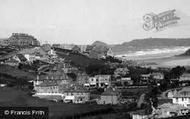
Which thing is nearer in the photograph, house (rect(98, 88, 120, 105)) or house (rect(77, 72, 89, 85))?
house (rect(98, 88, 120, 105))

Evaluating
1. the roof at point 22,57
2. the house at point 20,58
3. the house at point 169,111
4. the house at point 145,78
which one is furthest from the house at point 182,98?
the roof at point 22,57

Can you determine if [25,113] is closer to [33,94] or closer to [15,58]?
[33,94]

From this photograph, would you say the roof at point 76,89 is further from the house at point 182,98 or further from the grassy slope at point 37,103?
the house at point 182,98

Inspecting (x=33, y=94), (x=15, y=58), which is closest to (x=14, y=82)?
(x=33, y=94)

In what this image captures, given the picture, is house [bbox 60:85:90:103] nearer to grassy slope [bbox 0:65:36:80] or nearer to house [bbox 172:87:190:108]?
grassy slope [bbox 0:65:36:80]

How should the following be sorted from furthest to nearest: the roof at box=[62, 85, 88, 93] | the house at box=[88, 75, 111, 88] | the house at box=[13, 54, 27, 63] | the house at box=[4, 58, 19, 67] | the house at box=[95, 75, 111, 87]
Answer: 1. the house at box=[13, 54, 27, 63]
2. the house at box=[4, 58, 19, 67]
3. the house at box=[88, 75, 111, 88]
4. the house at box=[95, 75, 111, 87]
5. the roof at box=[62, 85, 88, 93]

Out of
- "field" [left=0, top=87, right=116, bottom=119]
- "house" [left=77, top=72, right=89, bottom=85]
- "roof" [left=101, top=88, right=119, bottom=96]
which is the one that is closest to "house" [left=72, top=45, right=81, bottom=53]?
"house" [left=77, top=72, right=89, bottom=85]

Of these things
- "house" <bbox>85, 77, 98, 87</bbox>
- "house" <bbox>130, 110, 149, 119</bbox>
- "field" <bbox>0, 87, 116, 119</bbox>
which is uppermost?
"house" <bbox>85, 77, 98, 87</bbox>

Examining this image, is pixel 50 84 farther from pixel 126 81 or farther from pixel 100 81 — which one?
pixel 126 81

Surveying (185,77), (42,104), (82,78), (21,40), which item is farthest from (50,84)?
(21,40)
